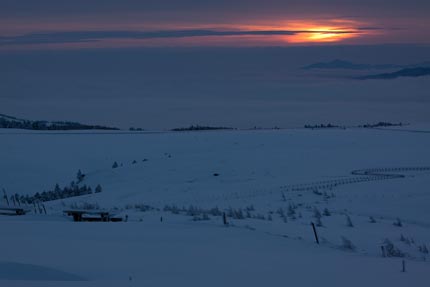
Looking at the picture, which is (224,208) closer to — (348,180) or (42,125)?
(348,180)

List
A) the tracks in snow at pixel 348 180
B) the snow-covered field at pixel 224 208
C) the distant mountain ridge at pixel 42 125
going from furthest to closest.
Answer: the distant mountain ridge at pixel 42 125 → the tracks in snow at pixel 348 180 → the snow-covered field at pixel 224 208

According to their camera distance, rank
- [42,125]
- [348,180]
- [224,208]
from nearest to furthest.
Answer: [224,208]
[348,180]
[42,125]

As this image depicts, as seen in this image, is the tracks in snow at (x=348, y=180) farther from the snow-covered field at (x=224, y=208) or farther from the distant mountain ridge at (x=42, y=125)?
the distant mountain ridge at (x=42, y=125)

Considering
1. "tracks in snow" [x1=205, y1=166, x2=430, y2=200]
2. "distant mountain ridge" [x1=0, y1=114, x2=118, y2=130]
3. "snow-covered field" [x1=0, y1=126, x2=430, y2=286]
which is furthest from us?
"distant mountain ridge" [x1=0, y1=114, x2=118, y2=130]

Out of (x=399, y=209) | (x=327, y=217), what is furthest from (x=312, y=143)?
(x=327, y=217)

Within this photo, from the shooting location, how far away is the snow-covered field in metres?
8.95

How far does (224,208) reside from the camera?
18812 mm

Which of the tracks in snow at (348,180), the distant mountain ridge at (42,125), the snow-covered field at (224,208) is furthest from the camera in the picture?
the distant mountain ridge at (42,125)

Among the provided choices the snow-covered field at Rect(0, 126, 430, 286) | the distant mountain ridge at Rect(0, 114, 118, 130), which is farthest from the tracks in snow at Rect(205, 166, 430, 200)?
the distant mountain ridge at Rect(0, 114, 118, 130)

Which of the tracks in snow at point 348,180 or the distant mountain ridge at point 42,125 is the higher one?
the distant mountain ridge at point 42,125

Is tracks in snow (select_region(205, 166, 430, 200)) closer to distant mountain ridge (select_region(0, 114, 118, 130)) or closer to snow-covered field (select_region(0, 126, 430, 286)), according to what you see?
snow-covered field (select_region(0, 126, 430, 286))

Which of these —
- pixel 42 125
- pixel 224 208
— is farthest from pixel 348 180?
pixel 42 125

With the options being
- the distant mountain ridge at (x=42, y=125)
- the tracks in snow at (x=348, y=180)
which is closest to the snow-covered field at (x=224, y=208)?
the tracks in snow at (x=348, y=180)

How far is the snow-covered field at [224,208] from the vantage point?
352 inches
